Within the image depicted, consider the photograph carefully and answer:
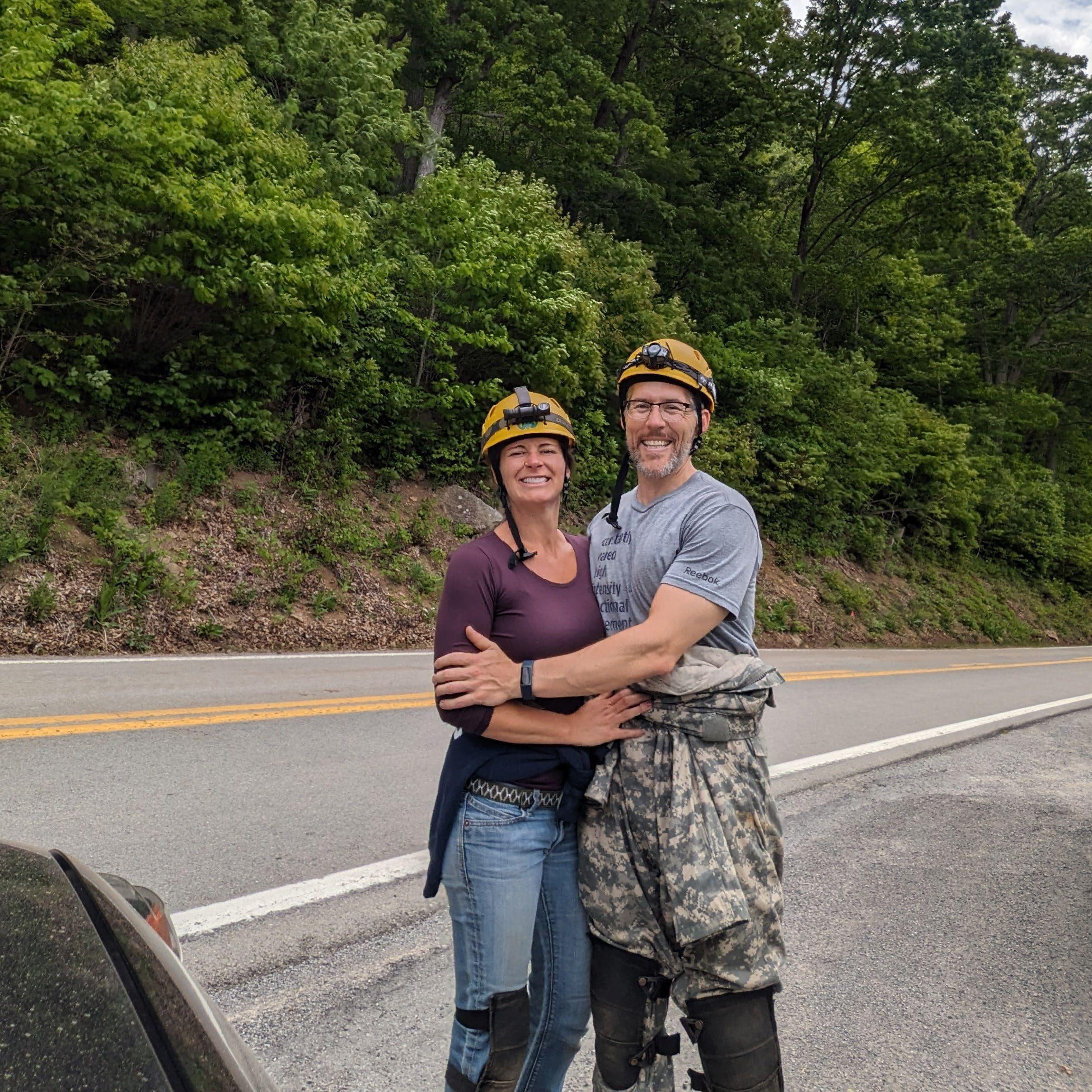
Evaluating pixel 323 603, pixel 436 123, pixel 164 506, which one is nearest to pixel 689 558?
pixel 323 603

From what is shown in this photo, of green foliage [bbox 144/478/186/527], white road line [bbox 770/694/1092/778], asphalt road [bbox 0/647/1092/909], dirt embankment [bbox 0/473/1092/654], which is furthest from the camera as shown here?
green foliage [bbox 144/478/186/527]

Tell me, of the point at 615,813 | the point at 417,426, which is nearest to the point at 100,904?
the point at 615,813

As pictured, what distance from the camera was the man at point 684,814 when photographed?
2.05 meters

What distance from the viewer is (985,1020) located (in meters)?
3.37

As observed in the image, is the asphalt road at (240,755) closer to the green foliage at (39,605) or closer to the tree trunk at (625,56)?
the green foliage at (39,605)

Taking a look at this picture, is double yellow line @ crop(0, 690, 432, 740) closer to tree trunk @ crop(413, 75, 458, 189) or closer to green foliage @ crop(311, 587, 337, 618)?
green foliage @ crop(311, 587, 337, 618)

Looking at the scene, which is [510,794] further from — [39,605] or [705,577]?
[39,605]

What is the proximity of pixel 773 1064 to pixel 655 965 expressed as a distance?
1.10 feet

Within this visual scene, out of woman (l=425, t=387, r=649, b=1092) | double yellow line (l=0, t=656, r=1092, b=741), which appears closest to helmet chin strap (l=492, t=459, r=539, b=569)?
woman (l=425, t=387, r=649, b=1092)

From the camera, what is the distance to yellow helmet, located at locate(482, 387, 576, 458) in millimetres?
2387

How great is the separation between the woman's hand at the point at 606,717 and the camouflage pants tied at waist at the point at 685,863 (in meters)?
0.05

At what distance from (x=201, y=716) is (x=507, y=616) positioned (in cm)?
534

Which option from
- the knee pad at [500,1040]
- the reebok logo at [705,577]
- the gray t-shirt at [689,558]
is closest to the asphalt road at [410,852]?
the knee pad at [500,1040]

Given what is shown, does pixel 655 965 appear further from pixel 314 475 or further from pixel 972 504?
pixel 972 504
